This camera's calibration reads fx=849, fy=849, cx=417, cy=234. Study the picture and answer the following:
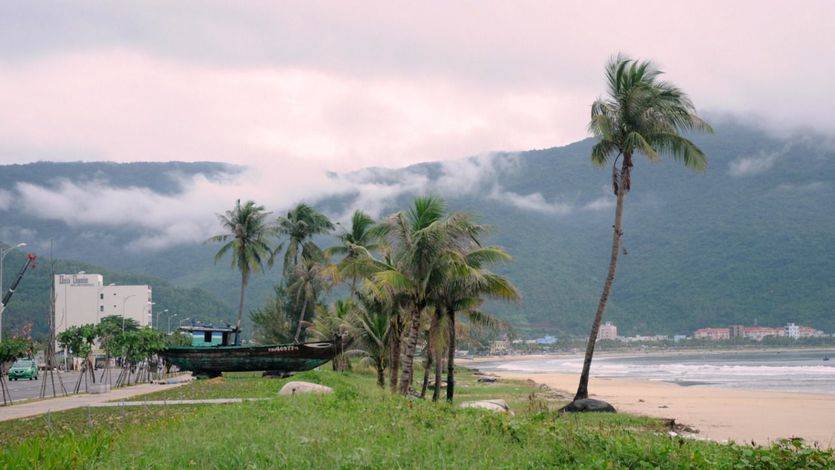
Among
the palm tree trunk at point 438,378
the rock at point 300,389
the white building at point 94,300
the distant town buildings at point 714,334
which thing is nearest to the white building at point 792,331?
the distant town buildings at point 714,334

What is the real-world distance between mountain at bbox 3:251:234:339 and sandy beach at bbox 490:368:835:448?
84.1m

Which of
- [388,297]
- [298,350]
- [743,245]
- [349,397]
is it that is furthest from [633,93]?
[743,245]

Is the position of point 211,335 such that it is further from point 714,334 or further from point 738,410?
point 714,334

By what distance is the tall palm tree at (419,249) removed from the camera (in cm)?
2648

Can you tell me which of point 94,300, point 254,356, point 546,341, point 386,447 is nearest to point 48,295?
point 94,300

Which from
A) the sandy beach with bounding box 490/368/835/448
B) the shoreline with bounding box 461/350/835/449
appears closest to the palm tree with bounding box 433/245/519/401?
the shoreline with bounding box 461/350/835/449

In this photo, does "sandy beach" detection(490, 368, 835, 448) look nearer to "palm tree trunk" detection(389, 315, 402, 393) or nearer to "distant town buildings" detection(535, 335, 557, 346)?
"palm tree trunk" detection(389, 315, 402, 393)

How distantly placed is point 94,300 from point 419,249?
106916 millimetres

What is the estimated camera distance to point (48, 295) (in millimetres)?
119375

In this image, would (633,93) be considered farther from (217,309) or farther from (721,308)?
(721,308)

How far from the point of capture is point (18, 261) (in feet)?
443

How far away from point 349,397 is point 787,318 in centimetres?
16339

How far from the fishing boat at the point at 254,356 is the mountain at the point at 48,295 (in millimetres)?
76002

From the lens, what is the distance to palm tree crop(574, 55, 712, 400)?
1125 inches
